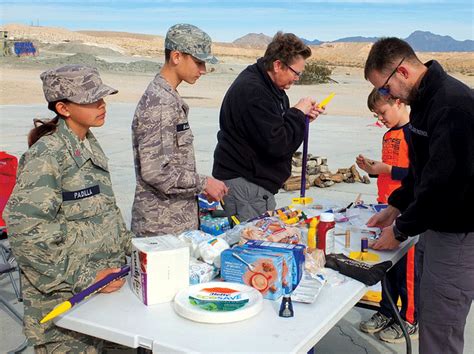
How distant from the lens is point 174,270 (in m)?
2.34

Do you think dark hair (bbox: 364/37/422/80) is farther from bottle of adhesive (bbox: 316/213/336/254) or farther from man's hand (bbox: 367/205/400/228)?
man's hand (bbox: 367/205/400/228)

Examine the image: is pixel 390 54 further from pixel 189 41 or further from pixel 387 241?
pixel 189 41

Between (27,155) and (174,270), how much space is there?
2.29 feet

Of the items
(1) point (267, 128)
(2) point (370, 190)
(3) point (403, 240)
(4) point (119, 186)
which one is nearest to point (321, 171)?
(2) point (370, 190)

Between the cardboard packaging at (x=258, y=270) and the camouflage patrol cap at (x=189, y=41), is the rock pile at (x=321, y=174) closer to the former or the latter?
the camouflage patrol cap at (x=189, y=41)

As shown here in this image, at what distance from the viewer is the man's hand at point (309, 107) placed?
378 centimetres

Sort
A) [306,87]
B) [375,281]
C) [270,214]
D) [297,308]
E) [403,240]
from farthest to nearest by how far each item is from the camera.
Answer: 1. [306,87]
2. [270,214]
3. [403,240]
4. [375,281]
5. [297,308]

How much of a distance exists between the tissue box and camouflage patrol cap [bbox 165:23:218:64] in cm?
117

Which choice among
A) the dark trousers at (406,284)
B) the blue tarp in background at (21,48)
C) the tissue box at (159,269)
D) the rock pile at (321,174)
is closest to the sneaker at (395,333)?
the dark trousers at (406,284)

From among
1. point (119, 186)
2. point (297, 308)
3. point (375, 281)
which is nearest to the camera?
point (297, 308)

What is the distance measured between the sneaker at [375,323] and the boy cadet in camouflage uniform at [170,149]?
1472 mm

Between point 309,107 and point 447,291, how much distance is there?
1478 millimetres

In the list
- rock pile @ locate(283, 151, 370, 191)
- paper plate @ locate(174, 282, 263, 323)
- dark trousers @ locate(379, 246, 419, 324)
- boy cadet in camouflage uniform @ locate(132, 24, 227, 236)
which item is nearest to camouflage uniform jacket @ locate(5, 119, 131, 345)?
paper plate @ locate(174, 282, 263, 323)

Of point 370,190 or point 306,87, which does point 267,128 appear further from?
point 306,87
